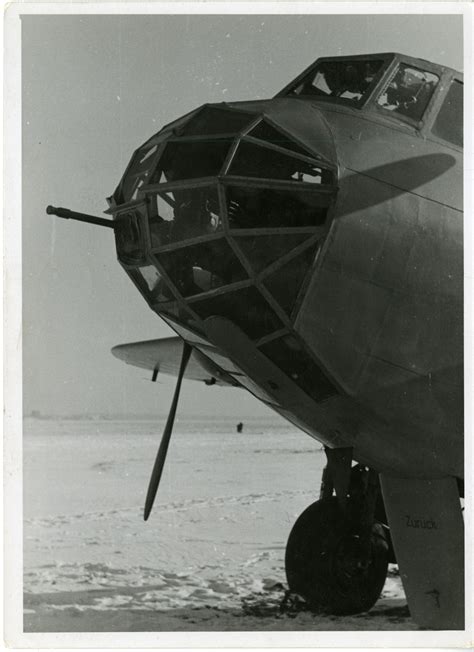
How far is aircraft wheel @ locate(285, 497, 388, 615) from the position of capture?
27.1 feet

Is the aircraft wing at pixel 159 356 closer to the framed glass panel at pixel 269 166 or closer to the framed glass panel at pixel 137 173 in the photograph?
the framed glass panel at pixel 137 173

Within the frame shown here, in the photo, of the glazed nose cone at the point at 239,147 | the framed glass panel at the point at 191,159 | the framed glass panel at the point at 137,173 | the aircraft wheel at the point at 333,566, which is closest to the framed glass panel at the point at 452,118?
the glazed nose cone at the point at 239,147

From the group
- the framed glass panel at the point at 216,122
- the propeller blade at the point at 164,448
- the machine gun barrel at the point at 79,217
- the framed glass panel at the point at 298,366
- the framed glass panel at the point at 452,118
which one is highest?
the framed glass panel at the point at 452,118

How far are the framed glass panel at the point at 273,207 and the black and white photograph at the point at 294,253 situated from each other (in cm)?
1

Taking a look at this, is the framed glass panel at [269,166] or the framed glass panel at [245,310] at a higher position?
the framed glass panel at [269,166]

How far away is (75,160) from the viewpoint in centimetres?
839

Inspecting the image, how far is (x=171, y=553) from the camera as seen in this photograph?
1233cm

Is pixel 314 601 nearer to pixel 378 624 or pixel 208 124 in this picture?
pixel 378 624

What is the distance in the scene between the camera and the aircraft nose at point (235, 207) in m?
5.34

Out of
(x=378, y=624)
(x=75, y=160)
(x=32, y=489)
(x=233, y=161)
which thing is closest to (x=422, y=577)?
(x=378, y=624)

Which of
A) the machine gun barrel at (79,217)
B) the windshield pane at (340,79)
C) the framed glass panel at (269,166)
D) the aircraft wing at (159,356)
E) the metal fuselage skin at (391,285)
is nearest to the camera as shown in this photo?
the framed glass panel at (269,166)

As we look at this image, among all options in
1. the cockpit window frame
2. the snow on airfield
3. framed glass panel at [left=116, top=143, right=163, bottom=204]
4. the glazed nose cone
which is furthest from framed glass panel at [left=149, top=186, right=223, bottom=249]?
the snow on airfield

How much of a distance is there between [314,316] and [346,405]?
2.91ft

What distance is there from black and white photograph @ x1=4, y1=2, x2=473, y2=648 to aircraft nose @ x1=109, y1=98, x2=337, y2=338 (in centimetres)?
1
